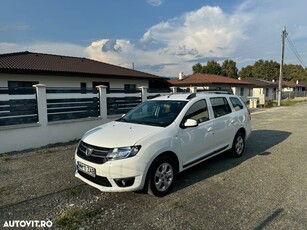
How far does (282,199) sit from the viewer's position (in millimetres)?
3877

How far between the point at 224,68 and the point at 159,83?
47.4 metres

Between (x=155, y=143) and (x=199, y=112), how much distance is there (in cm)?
155

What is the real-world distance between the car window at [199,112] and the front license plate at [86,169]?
191 cm

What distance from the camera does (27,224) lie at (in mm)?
3283

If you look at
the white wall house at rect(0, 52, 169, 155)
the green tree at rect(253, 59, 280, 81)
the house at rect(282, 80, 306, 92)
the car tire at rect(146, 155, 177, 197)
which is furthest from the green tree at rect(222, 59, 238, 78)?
the car tire at rect(146, 155, 177, 197)

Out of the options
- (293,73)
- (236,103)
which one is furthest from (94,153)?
(293,73)

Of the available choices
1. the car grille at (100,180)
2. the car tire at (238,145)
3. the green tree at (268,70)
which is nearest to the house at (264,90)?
the green tree at (268,70)

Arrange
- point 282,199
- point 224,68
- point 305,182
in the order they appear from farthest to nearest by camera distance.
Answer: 1. point 224,68
2. point 305,182
3. point 282,199

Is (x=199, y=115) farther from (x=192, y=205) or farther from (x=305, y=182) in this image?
(x=305, y=182)

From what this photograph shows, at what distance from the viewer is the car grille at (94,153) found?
3.69 m

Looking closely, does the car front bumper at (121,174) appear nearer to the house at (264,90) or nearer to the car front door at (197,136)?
the car front door at (197,136)

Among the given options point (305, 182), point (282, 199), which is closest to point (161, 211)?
point (282, 199)

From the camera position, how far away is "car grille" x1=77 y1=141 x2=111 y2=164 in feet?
12.1

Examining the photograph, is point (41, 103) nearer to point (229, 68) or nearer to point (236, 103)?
point (236, 103)
